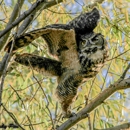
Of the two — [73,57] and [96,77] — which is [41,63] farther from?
[96,77]

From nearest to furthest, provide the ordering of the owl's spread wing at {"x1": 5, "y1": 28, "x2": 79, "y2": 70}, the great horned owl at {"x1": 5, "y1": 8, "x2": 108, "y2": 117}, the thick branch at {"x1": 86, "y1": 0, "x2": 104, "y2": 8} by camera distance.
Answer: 1. the owl's spread wing at {"x1": 5, "y1": 28, "x2": 79, "y2": 70}
2. the great horned owl at {"x1": 5, "y1": 8, "x2": 108, "y2": 117}
3. the thick branch at {"x1": 86, "y1": 0, "x2": 104, "y2": 8}

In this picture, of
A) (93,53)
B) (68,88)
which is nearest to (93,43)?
(93,53)

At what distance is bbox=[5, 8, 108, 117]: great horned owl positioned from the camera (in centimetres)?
126

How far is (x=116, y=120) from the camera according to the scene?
180 centimetres

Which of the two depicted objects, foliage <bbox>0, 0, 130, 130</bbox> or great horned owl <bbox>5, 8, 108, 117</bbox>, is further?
foliage <bbox>0, 0, 130, 130</bbox>

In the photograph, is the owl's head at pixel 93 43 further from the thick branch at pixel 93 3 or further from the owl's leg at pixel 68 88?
the thick branch at pixel 93 3

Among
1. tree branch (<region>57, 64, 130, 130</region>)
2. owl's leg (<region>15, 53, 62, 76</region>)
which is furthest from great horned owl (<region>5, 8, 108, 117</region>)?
tree branch (<region>57, 64, 130, 130</region>)

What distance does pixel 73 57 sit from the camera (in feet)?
4.20

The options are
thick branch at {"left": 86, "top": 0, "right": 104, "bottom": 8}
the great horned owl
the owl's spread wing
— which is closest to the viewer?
the owl's spread wing

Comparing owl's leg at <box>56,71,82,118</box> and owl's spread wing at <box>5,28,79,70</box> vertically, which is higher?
owl's spread wing at <box>5,28,79,70</box>

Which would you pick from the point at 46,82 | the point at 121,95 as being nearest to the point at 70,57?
the point at 121,95

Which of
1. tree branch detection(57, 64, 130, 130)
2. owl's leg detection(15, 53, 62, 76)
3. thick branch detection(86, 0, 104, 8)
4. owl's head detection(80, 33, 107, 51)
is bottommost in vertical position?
tree branch detection(57, 64, 130, 130)

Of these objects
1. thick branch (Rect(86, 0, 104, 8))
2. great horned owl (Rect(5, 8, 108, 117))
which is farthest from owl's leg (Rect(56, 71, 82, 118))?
thick branch (Rect(86, 0, 104, 8))

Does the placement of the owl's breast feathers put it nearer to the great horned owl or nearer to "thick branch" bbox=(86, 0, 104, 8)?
the great horned owl
